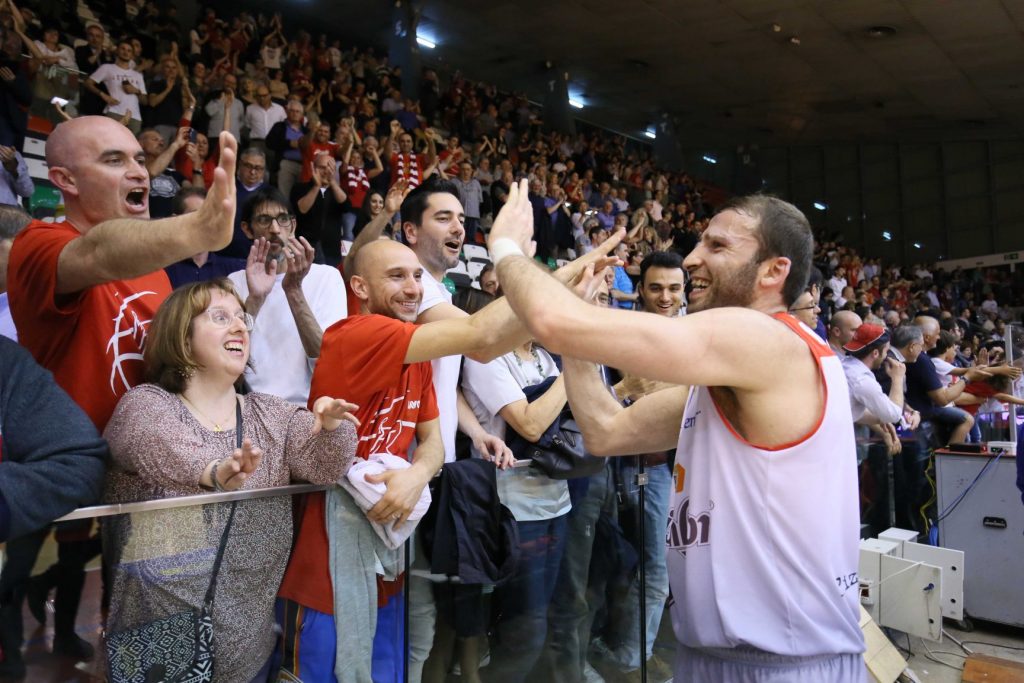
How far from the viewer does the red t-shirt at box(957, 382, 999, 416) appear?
25.8ft

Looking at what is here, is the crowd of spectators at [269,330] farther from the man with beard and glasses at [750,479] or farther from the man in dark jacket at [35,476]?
the man with beard and glasses at [750,479]

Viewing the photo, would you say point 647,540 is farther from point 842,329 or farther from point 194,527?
point 842,329

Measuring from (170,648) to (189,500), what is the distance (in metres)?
0.37

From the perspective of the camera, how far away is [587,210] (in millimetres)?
12844

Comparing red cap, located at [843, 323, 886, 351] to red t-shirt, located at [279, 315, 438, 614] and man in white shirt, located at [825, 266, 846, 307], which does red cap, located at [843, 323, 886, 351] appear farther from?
man in white shirt, located at [825, 266, 846, 307]

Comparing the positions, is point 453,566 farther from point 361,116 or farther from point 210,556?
point 361,116

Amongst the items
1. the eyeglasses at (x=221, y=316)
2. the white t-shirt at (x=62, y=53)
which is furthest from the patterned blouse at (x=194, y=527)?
the white t-shirt at (x=62, y=53)

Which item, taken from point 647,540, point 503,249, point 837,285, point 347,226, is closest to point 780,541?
point 503,249

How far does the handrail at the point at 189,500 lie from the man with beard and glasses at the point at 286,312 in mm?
1067

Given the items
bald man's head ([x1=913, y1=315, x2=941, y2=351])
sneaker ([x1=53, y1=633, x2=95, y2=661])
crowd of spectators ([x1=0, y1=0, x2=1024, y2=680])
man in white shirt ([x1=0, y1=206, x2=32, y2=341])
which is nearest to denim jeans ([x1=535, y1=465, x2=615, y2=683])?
crowd of spectators ([x1=0, y1=0, x2=1024, y2=680])

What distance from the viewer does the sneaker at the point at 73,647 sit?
183 cm

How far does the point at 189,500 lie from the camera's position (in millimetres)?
2029

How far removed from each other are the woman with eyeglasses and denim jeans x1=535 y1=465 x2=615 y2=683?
134cm

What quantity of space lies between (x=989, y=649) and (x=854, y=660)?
434cm
